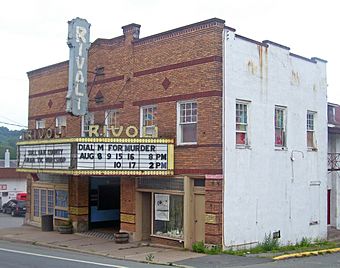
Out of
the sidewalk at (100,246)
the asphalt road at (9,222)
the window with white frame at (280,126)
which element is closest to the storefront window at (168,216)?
the sidewalk at (100,246)

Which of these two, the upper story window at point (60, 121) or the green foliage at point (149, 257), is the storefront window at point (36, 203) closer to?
the upper story window at point (60, 121)

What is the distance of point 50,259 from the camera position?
17547mm

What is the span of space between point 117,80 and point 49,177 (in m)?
7.90

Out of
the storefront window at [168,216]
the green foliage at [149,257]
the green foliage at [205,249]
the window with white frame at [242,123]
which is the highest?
the window with white frame at [242,123]

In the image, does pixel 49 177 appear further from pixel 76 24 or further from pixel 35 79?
pixel 76 24

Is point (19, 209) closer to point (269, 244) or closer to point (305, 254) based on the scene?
point (269, 244)

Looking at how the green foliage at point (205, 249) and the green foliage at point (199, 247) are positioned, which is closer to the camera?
the green foliage at point (205, 249)

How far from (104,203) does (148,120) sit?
21.8 feet

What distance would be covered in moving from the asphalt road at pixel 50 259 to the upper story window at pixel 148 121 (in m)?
5.42

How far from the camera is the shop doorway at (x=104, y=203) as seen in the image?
2641 cm

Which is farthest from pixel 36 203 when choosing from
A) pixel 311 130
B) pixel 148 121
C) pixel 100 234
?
pixel 311 130

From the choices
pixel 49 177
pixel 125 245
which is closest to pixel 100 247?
pixel 125 245

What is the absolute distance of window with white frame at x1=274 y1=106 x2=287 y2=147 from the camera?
72.4 ft

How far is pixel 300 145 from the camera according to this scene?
23062 mm
